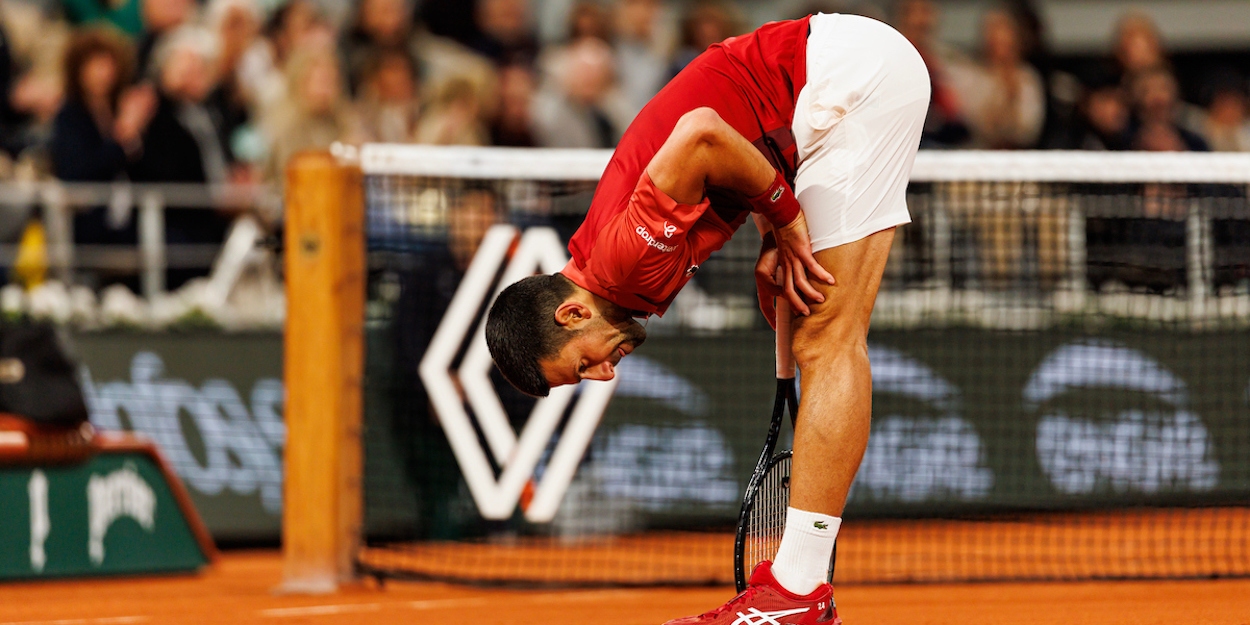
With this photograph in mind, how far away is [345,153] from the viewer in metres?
5.73

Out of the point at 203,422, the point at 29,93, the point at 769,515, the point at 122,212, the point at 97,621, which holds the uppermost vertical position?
the point at 29,93

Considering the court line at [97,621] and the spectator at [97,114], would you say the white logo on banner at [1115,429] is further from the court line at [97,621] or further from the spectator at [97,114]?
the spectator at [97,114]

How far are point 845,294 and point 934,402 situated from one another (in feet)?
14.0

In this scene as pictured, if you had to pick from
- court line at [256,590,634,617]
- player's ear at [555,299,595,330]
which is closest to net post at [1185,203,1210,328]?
court line at [256,590,634,617]

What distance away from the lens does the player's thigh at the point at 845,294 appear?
139 inches

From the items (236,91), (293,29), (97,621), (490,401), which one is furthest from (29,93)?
(97,621)

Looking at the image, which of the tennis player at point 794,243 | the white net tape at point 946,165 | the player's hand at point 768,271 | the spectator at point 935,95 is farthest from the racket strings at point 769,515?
the spectator at point 935,95

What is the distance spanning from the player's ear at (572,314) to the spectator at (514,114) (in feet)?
17.6

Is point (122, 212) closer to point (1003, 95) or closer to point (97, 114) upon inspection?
point (97, 114)

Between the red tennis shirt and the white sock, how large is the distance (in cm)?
67

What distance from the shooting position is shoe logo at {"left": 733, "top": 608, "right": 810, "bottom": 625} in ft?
11.3

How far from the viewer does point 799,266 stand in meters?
3.50

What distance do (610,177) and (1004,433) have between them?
15.4 ft

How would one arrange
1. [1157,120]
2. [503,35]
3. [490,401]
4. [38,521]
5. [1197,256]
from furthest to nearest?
[503,35] → [1157,120] → [1197,256] → [38,521] → [490,401]
